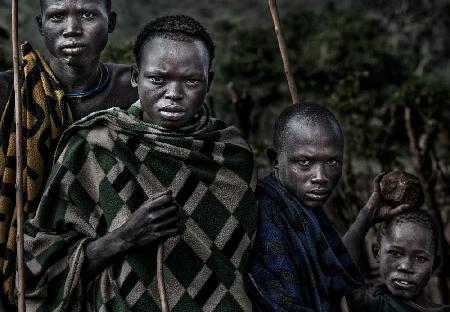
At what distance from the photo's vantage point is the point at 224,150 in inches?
94.0

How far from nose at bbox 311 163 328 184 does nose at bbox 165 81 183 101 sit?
480mm

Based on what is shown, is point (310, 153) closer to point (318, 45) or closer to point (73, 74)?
point (73, 74)

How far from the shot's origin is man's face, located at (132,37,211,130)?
2271mm

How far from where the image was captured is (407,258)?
2.78 meters

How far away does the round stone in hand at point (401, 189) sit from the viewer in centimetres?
268

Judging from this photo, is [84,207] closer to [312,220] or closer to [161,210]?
[161,210]

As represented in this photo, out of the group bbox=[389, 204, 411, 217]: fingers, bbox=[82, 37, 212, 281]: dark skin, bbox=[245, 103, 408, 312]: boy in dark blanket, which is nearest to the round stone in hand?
bbox=[389, 204, 411, 217]: fingers

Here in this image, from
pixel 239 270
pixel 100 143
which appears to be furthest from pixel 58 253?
pixel 239 270

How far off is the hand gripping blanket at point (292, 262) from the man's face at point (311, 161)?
0.17 ft

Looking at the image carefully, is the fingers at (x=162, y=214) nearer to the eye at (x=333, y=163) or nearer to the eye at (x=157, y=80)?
the eye at (x=157, y=80)

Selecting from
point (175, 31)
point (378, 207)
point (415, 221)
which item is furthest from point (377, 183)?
point (175, 31)

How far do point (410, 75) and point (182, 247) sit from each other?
26.4 feet

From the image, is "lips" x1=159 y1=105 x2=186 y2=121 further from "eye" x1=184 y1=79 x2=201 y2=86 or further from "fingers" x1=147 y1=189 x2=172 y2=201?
"fingers" x1=147 y1=189 x2=172 y2=201

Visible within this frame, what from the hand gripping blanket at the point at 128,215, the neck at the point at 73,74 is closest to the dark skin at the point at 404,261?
the hand gripping blanket at the point at 128,215
